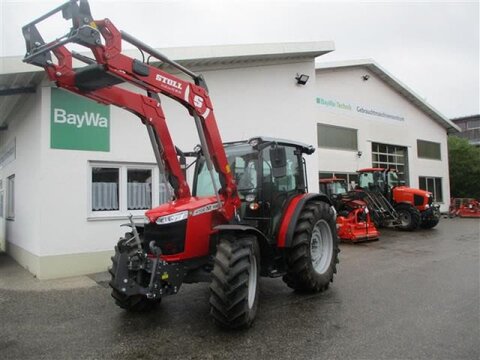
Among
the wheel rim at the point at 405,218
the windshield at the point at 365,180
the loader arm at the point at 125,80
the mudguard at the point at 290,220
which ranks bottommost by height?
→ the wheel rim at the point at 405,218

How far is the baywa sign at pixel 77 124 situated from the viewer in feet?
25.4

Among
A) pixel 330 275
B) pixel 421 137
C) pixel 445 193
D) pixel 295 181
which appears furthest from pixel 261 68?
pixel 445 193

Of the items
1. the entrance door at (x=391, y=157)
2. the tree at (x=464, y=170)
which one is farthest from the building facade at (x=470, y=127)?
the entrance door at (x=391, y=157)

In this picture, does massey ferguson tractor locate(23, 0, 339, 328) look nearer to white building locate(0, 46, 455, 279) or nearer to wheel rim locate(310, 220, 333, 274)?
wheel rim locate(310, 220, 333, 274)

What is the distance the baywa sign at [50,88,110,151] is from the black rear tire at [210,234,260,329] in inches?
184

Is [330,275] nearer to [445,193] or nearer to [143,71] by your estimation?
[143,71]

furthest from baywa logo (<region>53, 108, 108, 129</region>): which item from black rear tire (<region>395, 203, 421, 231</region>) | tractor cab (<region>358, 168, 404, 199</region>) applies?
black rear tire (<region>395, 203, 421, 231</region>)

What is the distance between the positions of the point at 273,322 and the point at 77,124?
18.1 feet

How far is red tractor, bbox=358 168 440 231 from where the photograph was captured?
15.1 metres

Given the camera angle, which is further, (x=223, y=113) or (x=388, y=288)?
(x=223, y=113)

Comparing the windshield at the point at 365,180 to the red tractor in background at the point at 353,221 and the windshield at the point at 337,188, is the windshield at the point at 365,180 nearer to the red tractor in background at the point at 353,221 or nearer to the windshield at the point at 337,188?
the windshield at the point at 337,188

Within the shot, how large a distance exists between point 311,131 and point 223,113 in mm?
3125

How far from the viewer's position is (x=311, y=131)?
471 inches

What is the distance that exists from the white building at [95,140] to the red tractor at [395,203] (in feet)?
14.9
